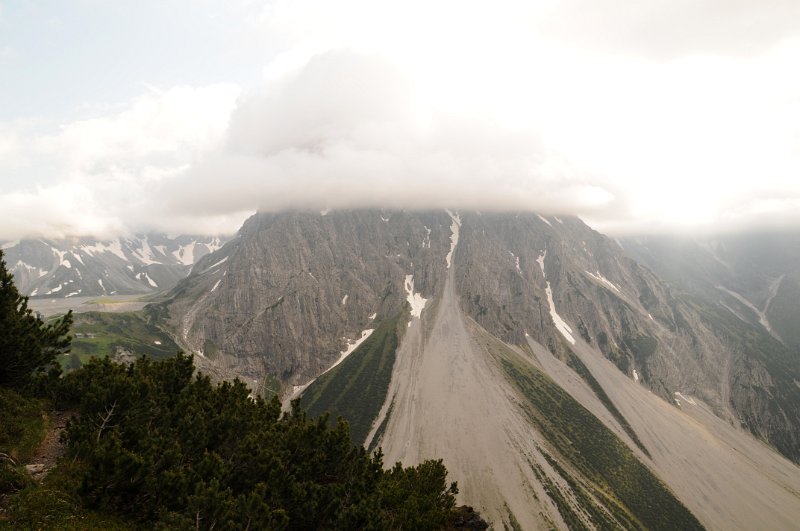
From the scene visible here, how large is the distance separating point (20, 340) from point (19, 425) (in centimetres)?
647

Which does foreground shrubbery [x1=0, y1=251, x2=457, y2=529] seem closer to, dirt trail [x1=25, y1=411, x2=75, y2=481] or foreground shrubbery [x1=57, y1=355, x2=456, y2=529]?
foreground shrubbery [x1=57, y1=355, x2=456, y2=529]

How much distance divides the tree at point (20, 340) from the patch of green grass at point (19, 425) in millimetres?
1562

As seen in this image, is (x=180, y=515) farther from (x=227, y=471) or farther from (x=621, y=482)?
(x=621, y=482)

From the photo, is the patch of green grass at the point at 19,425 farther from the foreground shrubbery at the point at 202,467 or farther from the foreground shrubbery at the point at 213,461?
the foreground shrubbery at the point at 213,461

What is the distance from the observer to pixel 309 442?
38.7m

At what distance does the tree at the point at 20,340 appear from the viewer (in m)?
28.8

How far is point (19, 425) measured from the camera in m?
26.3

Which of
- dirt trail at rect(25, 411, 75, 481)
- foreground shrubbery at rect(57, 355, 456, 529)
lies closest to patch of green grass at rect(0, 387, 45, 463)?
dirt trail at rect(25, 411, 75, 481)

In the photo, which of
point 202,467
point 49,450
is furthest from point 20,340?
point 202,467

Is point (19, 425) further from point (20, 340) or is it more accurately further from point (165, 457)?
point (165, 457)

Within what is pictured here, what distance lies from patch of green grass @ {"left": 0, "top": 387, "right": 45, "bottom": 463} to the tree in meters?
1.56

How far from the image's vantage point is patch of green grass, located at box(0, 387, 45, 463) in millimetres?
24547

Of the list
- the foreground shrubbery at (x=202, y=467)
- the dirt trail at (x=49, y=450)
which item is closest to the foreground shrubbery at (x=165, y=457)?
the foreground shrubbery at (x=202, y=467)

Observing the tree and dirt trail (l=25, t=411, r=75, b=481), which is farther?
the tree
